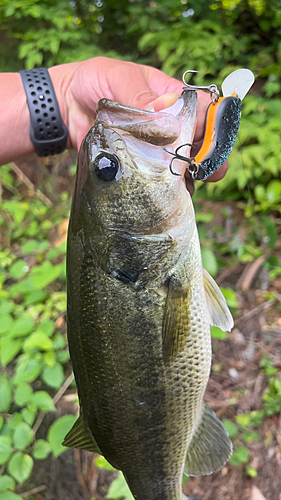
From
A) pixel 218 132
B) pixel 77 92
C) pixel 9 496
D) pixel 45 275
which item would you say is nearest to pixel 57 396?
pixel 9 496

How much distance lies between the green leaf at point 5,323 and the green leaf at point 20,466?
870 mm

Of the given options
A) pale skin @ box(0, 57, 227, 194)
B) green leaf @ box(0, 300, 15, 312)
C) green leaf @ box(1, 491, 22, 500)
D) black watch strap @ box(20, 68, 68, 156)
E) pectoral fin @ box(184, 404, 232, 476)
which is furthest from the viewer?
green leaf @ box(0, 300, 15, 312)

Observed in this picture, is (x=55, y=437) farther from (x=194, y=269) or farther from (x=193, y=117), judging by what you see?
(x=193, y=117)

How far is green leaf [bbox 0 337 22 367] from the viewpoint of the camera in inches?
92.4

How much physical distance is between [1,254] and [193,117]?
3.06 metres

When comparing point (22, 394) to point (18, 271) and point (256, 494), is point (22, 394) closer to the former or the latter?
point (18, 271)

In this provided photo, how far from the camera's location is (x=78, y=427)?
1325 millimetres

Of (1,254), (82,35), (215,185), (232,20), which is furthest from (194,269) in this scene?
(82,35)

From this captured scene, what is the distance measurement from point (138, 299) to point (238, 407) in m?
1.69

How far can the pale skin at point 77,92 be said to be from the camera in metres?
1.56

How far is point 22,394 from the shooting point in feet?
7.13

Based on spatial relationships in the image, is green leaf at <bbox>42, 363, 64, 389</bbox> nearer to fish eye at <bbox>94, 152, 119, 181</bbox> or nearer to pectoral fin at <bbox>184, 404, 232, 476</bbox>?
pectoral fin at <bbox>184, 404, 232, 476</bbox>

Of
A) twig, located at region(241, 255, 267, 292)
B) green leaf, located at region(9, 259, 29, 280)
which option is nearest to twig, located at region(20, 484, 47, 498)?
green leaf, located at region(9, 259, 29, 280)

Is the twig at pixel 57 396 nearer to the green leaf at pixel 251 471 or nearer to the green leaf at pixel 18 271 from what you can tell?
the green leaf at pixel 18 271
